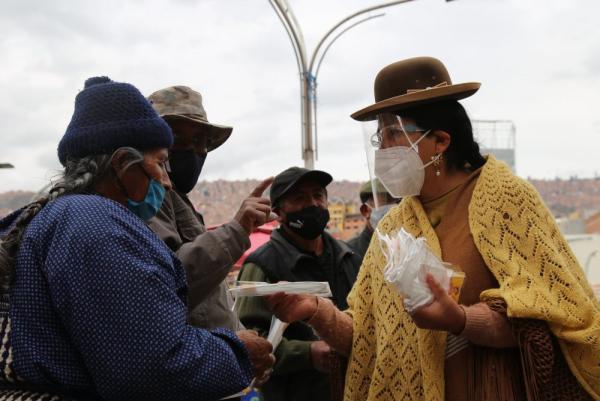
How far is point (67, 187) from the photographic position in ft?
5.59

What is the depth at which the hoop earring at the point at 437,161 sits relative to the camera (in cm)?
237

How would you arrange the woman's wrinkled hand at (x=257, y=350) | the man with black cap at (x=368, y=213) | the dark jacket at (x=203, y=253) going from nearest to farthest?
the woman's wrinkled hand at (x=257, y=350) → the dark jacket at (x=203, y=253) → the man with black cap at (x=368, y=213)

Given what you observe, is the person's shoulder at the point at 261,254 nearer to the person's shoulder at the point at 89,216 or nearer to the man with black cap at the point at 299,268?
the man with black cap at the point at 299,268

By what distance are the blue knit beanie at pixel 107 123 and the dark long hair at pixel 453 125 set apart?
3.67 ft

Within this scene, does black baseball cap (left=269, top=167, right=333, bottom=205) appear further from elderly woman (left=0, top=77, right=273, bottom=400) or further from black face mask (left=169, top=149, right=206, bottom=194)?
elderly woman (left=0, top=77, right=273, bottom=400)

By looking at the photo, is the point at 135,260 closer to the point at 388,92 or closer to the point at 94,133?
the point at 94,133

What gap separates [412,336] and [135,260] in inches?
48.3

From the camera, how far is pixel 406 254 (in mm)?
1854

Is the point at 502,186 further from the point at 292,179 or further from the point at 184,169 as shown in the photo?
the point at 292,179

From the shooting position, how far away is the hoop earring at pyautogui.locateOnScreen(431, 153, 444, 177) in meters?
2.37

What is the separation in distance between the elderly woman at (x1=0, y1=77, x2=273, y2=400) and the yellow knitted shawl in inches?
33.2

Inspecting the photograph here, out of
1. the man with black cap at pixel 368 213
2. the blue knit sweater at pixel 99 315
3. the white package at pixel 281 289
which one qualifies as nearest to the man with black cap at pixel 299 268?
the man with black cap at pixel 368 213

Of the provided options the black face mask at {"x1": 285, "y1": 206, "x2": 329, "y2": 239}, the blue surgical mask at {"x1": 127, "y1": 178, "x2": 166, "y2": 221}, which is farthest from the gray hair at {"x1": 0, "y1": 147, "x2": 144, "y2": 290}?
the black face mask at {"x1": 285, "y1": 206, "x2": 329, "y2": 239}

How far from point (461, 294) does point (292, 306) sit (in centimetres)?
72
